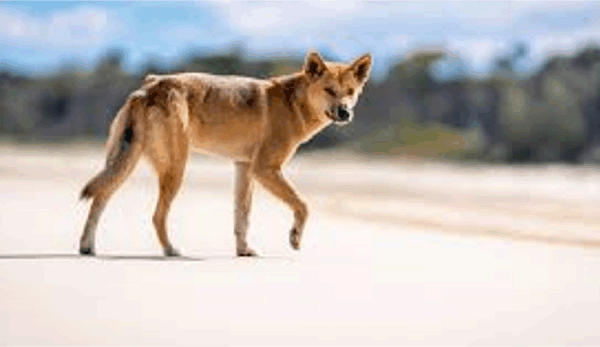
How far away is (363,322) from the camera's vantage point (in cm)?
812

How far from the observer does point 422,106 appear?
71938 mm

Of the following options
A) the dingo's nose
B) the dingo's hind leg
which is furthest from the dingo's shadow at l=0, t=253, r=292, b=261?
the dingo's nose

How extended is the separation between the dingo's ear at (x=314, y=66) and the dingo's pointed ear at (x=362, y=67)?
26cm

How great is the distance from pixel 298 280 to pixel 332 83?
3329 mm

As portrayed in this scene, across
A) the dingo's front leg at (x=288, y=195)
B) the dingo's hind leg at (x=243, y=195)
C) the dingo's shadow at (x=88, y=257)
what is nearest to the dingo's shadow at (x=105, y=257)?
the dingo's shadow at (x=88, y=257)

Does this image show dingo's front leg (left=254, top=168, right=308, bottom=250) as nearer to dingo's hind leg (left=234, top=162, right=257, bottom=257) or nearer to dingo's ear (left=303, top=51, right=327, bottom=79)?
dingo's hind leg (left=234, top=162, right=257, bottom=257)

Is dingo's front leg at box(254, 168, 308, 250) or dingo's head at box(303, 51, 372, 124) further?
dingo's head at box(303, 51, 372, 124)

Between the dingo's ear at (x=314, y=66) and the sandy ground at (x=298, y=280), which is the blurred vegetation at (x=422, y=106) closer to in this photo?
the sandy ground at (x=298, y=280)

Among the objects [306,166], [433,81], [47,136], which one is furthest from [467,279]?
[47,136]

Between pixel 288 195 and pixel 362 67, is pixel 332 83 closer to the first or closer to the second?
pixel 362 67

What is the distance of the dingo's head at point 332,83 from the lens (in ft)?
42.0

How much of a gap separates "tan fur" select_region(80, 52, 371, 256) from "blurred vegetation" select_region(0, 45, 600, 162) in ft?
123

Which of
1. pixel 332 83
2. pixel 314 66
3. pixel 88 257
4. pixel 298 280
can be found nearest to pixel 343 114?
pixel 332 83

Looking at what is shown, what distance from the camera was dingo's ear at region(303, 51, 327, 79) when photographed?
12.8 metres
